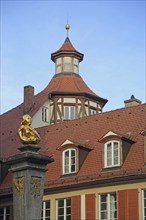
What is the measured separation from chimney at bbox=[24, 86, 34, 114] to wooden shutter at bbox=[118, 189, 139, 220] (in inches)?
763

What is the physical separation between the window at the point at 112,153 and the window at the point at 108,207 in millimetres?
1867

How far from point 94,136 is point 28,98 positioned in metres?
14.7

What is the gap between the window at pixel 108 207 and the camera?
34.7 m

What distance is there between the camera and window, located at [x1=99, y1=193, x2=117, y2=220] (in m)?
34.7

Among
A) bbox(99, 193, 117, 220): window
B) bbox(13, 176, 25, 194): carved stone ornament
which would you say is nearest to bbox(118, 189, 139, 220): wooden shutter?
bbox(99, 193, 117, 220): window

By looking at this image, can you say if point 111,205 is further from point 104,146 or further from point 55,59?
point 55,59

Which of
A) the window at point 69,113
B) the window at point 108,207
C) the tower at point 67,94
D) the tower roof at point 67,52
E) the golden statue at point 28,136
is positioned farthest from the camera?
the tower roof at point 67,52

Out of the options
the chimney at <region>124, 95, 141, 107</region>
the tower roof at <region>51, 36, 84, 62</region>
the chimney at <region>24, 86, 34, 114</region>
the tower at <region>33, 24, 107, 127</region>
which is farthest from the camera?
the tower roof at <region>51, 36, 84, 62</region>

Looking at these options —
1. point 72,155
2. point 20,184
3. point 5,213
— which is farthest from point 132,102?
point 20,184

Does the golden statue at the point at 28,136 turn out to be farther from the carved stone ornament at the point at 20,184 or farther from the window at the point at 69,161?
the window at the point at 69,161

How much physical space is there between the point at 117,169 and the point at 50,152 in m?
7.22

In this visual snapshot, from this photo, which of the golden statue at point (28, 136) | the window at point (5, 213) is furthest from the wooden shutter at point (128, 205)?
the golden statue at point (28, 136)

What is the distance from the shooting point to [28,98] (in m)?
53.0

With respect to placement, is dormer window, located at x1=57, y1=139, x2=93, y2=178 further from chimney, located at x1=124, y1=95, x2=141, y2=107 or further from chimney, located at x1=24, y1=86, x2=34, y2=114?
chimney, located at x1=24, y1=86, x2=34, y2=114
